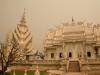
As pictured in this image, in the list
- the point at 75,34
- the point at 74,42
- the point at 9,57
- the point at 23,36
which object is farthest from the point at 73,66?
the point at 23,36

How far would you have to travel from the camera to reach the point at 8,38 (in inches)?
1829

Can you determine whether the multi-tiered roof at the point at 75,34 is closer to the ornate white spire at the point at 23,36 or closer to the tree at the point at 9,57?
the ornate white spire at the point at 23,36

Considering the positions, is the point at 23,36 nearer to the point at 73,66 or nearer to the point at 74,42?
the point at 74,42

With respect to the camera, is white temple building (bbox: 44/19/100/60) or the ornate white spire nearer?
white temple building (bbox: 44/19/100/60)

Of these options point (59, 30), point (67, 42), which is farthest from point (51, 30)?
point (67, 42)

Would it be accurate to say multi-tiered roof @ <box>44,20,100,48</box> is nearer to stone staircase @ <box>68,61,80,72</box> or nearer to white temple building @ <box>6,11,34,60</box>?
white temple building @ <box>6,11,34,60</box>

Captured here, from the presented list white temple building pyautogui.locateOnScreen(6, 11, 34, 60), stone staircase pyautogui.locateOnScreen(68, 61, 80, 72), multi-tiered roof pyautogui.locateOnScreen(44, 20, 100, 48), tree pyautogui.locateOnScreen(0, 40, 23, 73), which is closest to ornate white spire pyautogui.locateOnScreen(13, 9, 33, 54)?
white temple building pyautogui.locateOnScreen(6, 11, 34, 60)

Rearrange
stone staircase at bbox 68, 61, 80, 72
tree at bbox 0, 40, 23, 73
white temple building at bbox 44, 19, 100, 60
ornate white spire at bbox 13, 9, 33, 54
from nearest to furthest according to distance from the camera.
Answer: tree at bbox 0, 40, 23, 73 < stone staircase at bbox 68, 61, 80, 72 < white temple building at bbox 44, 19, 100, 60 < ornate white spire at bbox 13, 9, 33, 54

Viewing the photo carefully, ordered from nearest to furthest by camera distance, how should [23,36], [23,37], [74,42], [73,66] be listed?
[73,66]
[74,42]
[23,37]
[23,36]

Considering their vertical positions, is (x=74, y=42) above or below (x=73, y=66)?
above

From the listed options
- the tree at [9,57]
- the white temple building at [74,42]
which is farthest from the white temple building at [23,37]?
the tree at [9,57]

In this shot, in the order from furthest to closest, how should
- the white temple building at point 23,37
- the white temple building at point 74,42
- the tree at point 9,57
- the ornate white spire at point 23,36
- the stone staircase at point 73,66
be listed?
1. the ornate white spire at point 23,36
2. the white temple building at point 23,37
3. the white temple building at point 74,42
4. the stone staircase at point 73,66
5. the tree at point 9,57

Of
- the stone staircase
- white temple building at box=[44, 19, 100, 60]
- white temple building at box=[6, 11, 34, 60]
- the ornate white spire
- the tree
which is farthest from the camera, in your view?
the ornate white spire

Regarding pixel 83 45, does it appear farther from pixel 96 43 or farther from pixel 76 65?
pixel 76 65
